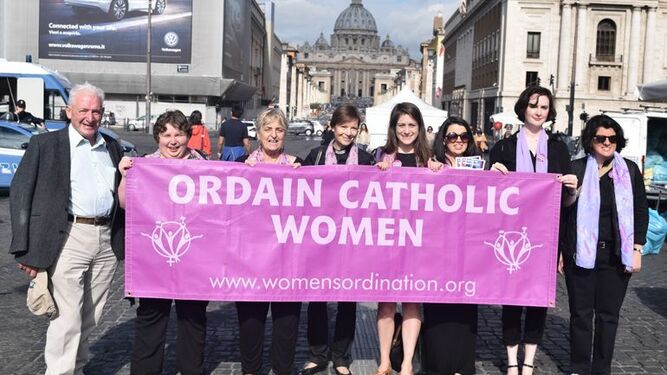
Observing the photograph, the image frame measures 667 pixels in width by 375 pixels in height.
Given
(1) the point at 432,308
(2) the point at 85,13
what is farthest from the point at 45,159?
(2) the point at 85,13

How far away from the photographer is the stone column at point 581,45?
56719mm

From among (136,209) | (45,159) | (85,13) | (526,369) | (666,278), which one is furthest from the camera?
(85,13)

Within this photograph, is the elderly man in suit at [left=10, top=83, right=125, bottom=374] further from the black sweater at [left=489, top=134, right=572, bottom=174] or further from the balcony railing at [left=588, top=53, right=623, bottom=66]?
the balcony railing at [left=588, top=53, right=623, bottom=66]

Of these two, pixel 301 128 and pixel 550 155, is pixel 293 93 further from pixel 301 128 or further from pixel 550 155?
pixel 550 155

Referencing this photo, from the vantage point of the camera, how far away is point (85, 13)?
2383 inches

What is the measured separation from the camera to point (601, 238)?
5.35 metres

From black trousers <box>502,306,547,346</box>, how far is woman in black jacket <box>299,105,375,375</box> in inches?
40.9

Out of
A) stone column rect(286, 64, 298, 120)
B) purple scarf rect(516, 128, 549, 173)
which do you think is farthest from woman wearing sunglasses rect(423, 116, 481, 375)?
stone column rect(286, 64, 298, 120)

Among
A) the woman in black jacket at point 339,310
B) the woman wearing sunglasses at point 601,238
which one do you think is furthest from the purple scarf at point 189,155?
the woman wearing sunglasses at point 601,238

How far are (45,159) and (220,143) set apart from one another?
9.72 metres

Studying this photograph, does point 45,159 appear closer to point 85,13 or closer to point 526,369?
point 526,369

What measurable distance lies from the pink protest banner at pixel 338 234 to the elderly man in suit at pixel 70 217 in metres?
0.18

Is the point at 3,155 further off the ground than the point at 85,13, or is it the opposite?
the point at 85,13

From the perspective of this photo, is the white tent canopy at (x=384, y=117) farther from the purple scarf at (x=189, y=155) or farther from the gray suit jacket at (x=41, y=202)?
the gray suit jacket at (x=41, y=202)
